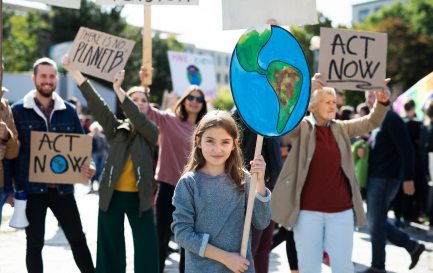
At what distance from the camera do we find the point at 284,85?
3.54 metres

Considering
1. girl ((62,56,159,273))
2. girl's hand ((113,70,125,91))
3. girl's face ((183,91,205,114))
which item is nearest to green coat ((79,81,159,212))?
girl ((62,56,159,273))

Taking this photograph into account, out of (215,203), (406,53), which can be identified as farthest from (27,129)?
(406,53)

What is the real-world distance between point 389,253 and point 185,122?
320cm

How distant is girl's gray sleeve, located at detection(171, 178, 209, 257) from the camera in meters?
3.23

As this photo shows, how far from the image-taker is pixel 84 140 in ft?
17.9

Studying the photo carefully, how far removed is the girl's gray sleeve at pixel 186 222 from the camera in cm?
323

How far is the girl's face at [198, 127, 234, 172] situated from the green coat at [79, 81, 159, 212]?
6.13 feet

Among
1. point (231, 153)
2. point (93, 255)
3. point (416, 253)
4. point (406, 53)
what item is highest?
point (406, 53)

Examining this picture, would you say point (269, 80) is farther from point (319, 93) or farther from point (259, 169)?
point (319, 93)

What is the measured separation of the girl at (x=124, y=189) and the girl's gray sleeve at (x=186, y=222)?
6.34ft

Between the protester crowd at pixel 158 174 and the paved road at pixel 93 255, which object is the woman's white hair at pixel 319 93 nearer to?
the protester crowd at pixel 158 174

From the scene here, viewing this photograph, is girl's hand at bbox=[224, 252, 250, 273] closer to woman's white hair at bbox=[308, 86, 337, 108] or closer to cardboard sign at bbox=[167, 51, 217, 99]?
woman's white hair at bbox=[308, 86, 337, 108]

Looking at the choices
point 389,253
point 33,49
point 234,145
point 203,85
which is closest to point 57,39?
point 33,49

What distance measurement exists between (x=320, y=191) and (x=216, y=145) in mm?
1739
